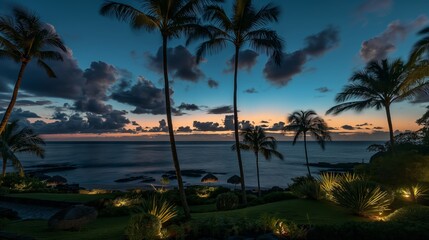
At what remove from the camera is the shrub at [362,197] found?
10383 millimetres

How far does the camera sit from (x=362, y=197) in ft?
34.2

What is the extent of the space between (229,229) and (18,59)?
15.0 meters

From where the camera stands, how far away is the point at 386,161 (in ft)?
48.9

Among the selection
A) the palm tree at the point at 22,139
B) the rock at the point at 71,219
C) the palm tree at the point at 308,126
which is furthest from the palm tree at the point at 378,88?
the palm tree at the point at 22,139

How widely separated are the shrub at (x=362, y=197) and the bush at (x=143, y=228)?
25.1ft

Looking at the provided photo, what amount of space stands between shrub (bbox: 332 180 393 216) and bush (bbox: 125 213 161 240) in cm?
766

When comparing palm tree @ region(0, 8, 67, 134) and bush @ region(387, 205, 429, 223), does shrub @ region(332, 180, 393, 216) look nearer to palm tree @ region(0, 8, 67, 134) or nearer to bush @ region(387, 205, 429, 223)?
bush @ region(387, 205, 429, 223)

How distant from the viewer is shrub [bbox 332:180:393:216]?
409 inches

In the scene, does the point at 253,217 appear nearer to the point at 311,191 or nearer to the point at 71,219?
the point at 311,191

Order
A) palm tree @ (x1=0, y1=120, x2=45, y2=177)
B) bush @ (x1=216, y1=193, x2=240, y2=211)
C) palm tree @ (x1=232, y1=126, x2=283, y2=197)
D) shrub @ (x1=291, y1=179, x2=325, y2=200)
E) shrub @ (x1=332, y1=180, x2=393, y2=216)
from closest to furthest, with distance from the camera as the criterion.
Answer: shrub @ (x1=332, y1=180, x2=393, y2=216) < shrub @ (x1=291, y1=179, x2=325, y2=200) < bush @ (x1=216, y1=193, x2=240, y2=211) < palm tree @ (x1=0, y1=120, x2=45, y2=177) < palm tree @ (x1=232, y1=126, x2=283, y2=197)

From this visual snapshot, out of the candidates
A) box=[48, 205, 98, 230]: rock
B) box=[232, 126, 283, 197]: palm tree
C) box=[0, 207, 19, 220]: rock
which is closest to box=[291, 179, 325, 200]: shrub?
box=[48, 205, 98, 230]: rock

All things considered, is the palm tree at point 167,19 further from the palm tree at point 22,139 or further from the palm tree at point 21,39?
the palm tree at point 22,139

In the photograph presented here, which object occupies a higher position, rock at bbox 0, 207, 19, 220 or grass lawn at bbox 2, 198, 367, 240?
grass lawn at bbox 2, 198, 367, 240

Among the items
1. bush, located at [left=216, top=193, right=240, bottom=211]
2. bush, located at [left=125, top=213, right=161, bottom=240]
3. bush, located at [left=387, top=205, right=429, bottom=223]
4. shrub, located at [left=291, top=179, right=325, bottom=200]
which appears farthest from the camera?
bush, located at [left=216, top=193, right=240, bottom=211]
